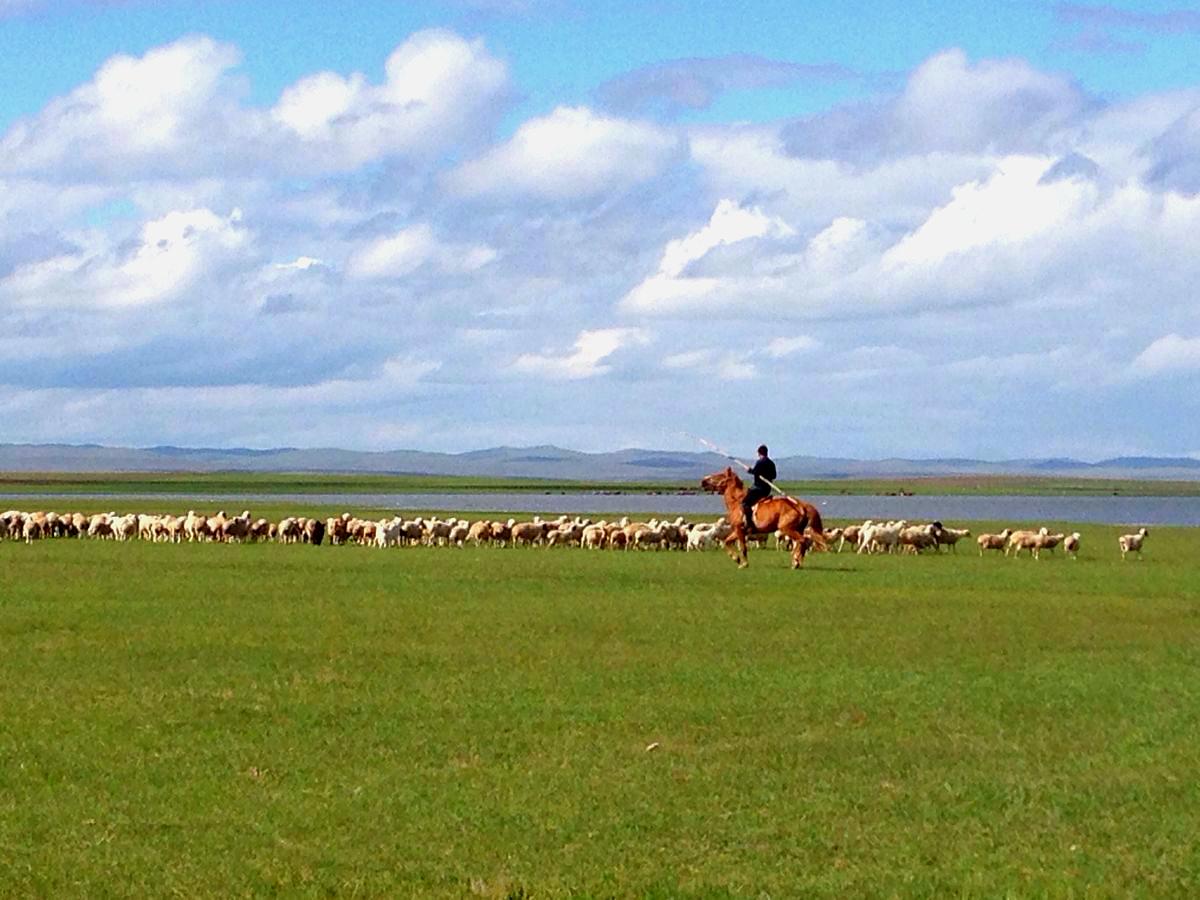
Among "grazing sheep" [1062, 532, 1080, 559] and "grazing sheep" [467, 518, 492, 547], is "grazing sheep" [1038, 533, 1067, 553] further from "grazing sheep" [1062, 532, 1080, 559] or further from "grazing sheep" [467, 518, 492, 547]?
"grazing sheep" [467, 518, 492, 547]

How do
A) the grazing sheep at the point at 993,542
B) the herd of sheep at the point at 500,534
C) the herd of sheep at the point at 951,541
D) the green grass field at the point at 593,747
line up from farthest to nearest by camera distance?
the grazing sheep at the point at 993,542 → the herd of sheep at the point at 500,534 → the herd of sheep at the point at 951,541 → the green grass field at the point at 593,747

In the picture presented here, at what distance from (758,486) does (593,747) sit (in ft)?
73.2

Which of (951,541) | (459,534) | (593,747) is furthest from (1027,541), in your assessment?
(593,747)

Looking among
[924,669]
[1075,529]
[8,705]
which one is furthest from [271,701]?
[1075,529]

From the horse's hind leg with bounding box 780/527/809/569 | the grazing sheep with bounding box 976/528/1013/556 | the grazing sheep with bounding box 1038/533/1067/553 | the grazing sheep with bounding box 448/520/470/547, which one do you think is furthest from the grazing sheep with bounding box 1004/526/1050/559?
the grazing sheep with bounding box 448/520/470/547

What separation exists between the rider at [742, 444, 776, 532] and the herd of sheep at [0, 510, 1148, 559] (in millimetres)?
7666

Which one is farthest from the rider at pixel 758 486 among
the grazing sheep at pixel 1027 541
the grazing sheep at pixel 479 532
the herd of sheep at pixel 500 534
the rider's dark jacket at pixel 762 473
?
the grazing sheep at pixel 479 532

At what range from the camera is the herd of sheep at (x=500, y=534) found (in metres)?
43.9

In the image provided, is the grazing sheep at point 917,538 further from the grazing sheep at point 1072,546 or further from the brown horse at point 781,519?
the brown horse at point 781,519

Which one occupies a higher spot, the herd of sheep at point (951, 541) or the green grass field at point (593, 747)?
the herd of sheep at point (951, 541)

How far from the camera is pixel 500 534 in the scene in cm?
4688

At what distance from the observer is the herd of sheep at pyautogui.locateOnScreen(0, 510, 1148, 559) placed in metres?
43.9

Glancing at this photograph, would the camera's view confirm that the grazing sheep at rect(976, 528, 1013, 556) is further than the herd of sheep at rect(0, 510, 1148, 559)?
A: Yes

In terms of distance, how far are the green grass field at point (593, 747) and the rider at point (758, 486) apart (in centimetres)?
890
